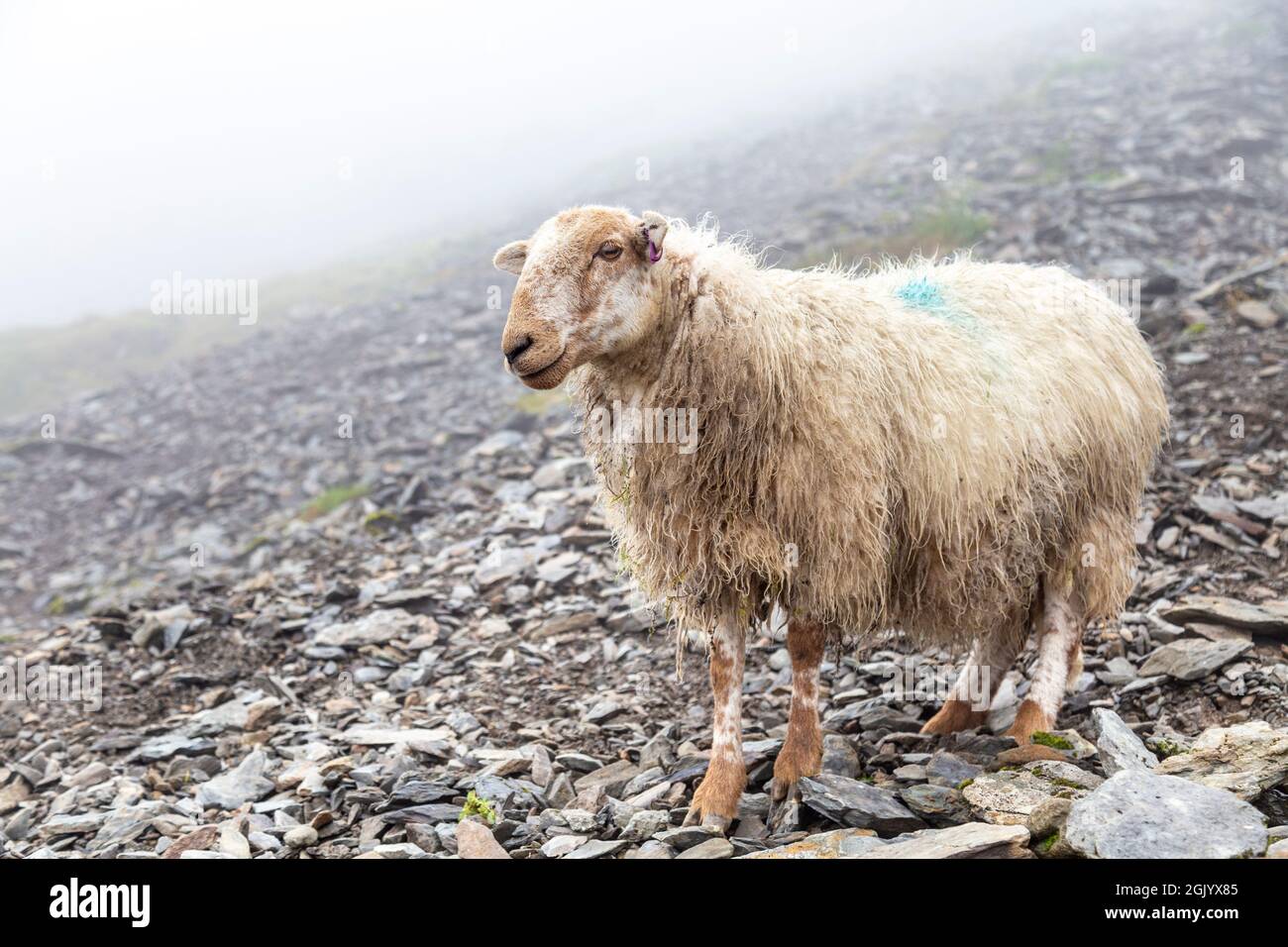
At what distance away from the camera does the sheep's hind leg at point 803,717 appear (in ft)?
17.3

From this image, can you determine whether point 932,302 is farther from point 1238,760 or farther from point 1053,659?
point 1238,760

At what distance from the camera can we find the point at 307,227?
207 feet

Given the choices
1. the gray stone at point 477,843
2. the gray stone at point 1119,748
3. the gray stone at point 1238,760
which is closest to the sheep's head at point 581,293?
the gray stone at point 477,843

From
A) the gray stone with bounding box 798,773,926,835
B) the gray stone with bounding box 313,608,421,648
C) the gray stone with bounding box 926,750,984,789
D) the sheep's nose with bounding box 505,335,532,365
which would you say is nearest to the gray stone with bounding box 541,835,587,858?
the gray stone with bounding box 798,773,926,835

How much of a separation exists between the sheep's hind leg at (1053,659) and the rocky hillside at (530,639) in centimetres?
23

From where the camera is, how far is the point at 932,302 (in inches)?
233

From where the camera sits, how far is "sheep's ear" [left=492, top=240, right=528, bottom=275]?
17.5 ft

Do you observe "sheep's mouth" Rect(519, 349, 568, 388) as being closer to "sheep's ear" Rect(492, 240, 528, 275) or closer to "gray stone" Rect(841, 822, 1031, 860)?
"sheep's ear" Rect(492, 240, 528, 275)

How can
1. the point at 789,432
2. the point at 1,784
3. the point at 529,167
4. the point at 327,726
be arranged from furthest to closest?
the point at 529,167 < the point at 327,726 < the point at 1,784 < the point at 789,432

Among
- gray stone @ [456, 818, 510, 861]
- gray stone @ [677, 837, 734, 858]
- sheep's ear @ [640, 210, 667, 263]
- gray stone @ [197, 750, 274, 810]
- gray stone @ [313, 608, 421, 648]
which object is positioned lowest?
gray stone @ [197, 750, 274, 810]

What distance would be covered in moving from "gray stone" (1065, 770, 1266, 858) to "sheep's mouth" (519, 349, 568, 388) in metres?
2.78

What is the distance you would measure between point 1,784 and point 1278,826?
7.12 metres

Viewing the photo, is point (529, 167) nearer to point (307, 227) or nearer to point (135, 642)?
point (307, 227)
